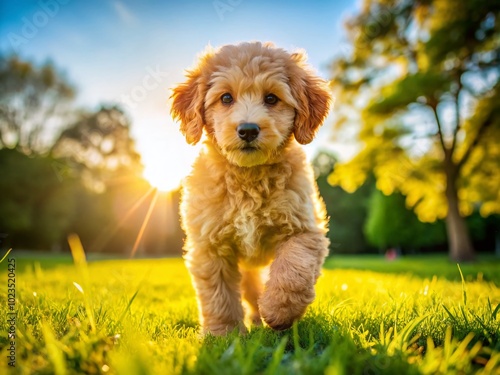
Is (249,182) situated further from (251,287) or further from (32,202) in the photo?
(32,202)

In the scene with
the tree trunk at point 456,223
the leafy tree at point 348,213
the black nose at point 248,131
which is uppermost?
the black nose at point 248,131

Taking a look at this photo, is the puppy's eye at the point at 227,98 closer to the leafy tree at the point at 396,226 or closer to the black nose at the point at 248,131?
the black nose at the point at 248,131

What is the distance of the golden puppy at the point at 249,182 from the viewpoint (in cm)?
307

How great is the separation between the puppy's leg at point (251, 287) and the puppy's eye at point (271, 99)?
5.45 feet

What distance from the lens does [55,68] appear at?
66.0 ft

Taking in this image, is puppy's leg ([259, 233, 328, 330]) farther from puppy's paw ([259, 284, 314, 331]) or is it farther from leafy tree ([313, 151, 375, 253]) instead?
leafy tree ([313, 151, 375, 253])

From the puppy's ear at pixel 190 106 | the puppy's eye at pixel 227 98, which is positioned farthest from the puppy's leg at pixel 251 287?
the puppy's eye at pixel 227 98

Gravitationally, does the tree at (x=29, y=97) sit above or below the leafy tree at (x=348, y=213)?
above

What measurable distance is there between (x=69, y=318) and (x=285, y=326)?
4.56ft

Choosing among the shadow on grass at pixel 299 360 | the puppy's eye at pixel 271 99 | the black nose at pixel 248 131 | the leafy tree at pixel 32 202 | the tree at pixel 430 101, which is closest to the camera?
the shadow on grass at pixel 299 360

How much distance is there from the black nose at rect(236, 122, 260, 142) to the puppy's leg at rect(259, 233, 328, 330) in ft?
2.76

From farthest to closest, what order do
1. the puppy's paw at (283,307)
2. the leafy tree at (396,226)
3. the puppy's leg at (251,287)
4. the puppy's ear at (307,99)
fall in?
the leafy tree at (396,226)
the puppy's leg at (251,287)
the puppy's ear at (307,99)
the puppy's paw at (283,307)

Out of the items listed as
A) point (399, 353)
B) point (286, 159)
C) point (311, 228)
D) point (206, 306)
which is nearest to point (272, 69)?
point (286, 159)

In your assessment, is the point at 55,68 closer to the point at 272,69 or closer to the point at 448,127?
the point at 448,127
